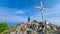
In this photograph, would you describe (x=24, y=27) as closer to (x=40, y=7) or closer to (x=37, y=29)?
(x=37, y=29)

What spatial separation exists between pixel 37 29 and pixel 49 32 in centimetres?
225

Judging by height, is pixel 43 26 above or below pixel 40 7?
below

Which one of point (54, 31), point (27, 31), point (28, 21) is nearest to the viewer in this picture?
point (54, 31)

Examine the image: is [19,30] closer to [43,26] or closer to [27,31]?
[27,31]

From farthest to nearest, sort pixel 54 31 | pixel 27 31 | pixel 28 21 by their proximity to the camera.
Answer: pixel 28 21
pixel 27 31
pixel 54 31

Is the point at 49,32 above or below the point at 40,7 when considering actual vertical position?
below

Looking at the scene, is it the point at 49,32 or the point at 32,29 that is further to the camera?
the point at 32,29

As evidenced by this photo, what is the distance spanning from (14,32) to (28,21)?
3700 millimetres

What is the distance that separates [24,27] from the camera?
27203mm

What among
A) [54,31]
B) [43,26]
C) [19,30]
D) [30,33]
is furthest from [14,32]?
[54,31]

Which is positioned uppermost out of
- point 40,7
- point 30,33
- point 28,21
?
point 40,7

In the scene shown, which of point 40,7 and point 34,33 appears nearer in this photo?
point 34,33

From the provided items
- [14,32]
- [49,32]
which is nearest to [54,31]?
[49,32]

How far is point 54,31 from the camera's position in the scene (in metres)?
24.6
